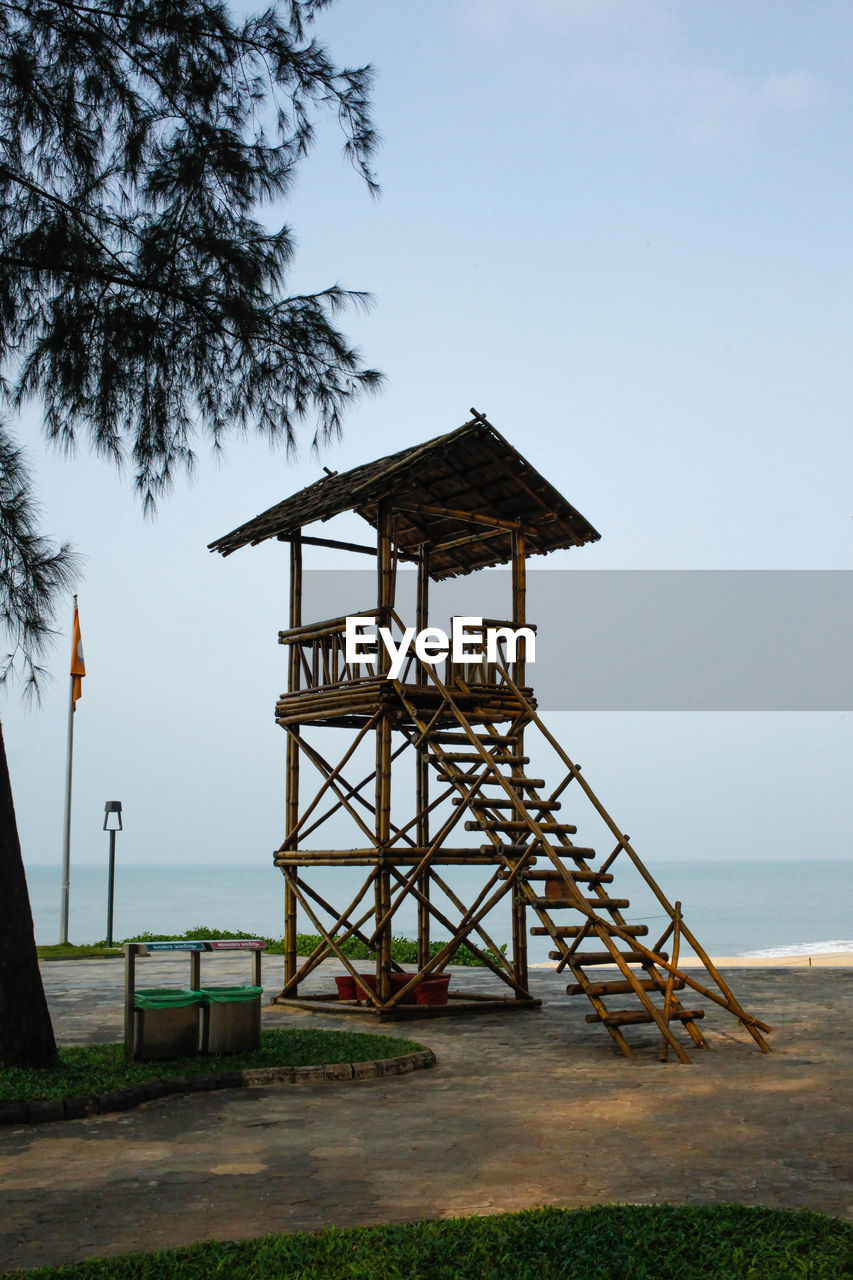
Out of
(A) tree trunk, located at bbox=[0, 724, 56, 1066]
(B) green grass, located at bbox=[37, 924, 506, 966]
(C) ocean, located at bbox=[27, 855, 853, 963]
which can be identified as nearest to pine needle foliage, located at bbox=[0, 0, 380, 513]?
(A) tree trunk, located at bbox=[0, 724, 56, 1066]

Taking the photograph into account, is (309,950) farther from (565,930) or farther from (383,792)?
(565,930)

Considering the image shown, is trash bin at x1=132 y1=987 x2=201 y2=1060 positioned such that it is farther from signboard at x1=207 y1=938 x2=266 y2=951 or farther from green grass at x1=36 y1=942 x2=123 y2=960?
green grass at x1=36 y1=942 x2=123 y2=960

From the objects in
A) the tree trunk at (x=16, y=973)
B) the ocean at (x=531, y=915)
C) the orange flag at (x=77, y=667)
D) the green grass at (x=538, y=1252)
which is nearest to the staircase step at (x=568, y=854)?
the tree trunk at (x=16, y=973)

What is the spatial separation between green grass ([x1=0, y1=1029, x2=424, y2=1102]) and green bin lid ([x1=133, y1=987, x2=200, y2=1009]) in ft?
1.23

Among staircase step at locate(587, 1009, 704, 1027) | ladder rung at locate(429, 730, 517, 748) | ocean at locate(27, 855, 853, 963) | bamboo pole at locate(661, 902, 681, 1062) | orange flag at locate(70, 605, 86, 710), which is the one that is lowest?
ocean at locate(27, 855, 853, 963)

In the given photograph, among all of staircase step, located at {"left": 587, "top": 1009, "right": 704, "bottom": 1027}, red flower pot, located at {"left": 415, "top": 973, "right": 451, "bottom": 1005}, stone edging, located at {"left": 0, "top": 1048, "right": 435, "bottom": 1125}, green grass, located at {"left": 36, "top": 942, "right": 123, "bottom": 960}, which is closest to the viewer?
stone edging, located at {"left": 0, "top": 1048, "right": 435, "bottom": 1125}

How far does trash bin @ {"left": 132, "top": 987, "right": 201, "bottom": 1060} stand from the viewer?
870 cm

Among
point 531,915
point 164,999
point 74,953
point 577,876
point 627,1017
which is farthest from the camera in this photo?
point 531,915

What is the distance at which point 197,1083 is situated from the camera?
8156mm

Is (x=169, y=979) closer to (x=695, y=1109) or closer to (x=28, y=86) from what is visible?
(x=695, y=1109)

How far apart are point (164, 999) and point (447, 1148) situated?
300cm

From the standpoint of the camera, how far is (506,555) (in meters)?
15.1

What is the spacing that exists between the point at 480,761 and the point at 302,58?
6.54 m

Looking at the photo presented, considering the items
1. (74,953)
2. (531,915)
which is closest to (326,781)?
(74,953)
